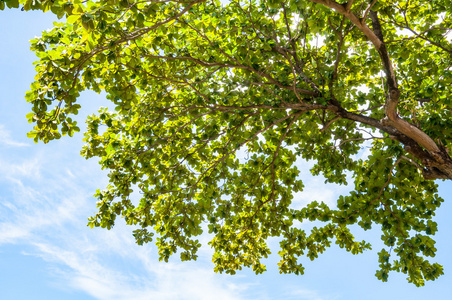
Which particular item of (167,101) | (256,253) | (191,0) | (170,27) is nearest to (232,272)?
(256,253)

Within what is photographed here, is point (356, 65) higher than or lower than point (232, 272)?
higher

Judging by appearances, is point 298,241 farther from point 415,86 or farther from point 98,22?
point 98,22

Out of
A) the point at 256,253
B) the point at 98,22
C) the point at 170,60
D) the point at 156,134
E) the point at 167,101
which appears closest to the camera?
the point at 98,22

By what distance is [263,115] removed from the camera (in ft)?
21.9

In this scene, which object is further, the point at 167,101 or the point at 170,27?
the point at 167,101

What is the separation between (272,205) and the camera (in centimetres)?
771

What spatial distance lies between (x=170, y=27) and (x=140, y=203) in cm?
357

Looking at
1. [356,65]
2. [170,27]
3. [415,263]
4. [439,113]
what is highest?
[356,65]

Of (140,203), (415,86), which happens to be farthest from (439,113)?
(140,203)

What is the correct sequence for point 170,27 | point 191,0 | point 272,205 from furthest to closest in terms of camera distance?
point 272,205 → point 170,27 → point 191,0

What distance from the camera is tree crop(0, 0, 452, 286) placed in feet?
17.0

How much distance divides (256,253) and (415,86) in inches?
212

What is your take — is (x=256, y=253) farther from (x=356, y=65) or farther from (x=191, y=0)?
(x=191, y=0)

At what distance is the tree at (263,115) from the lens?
5172mm
